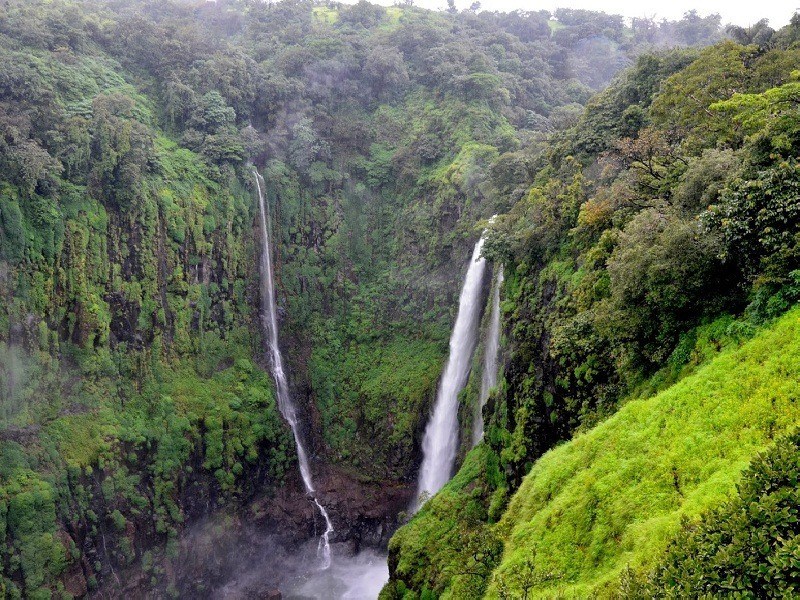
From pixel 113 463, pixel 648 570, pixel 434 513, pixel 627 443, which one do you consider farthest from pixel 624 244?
pixel 113 463

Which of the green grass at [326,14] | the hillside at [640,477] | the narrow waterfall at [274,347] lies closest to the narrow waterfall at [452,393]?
the narrow waterfall at [274,347]

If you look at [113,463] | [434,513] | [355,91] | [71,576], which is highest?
[355,91]

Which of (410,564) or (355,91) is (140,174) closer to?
(355,91)

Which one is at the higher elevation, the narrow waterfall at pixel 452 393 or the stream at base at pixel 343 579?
the narrow waterfall at pixel 452 393

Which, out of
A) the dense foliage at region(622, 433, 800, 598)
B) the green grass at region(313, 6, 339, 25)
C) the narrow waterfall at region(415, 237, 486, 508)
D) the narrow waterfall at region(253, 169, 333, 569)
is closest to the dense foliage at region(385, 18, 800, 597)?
the dense foliage at region(622, 433, 800, 598)

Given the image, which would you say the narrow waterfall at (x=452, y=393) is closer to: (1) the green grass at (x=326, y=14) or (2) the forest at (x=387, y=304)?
(2) the forest at (x=387, y=304)

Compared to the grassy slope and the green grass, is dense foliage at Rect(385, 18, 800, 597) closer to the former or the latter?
the grassy slope

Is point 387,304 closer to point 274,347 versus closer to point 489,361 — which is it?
point 274,347
